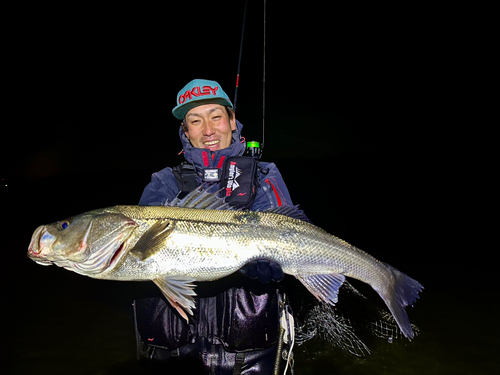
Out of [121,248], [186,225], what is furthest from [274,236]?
[121,248]

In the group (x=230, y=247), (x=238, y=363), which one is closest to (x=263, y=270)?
(x=230, y=247)

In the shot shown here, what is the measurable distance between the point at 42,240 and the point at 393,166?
132ft

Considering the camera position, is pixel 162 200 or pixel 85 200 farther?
pixel 85 200

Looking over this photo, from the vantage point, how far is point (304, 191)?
32094mm

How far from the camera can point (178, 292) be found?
7.61 ft

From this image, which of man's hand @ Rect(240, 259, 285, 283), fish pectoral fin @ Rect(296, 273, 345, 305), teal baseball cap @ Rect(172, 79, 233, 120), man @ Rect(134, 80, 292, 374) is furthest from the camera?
teal baseball cap @ Rect(172, 79, 233, 120)

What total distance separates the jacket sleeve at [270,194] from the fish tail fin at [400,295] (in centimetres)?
106

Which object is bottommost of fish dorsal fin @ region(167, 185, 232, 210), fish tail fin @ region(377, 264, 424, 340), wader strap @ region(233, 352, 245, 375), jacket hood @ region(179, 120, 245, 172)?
wader strap @ region(233, 352, 245, 375)

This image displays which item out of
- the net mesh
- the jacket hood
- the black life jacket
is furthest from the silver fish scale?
the net mesh

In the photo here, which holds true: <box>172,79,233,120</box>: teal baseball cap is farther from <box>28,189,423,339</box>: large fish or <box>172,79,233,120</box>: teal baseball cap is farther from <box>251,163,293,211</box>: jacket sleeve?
<box>28,189,423,339</box>: large fish

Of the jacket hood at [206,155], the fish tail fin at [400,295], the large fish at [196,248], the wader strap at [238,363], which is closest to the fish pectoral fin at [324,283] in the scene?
the large fish at [196,248]

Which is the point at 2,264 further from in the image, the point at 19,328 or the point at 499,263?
the point at 499,263

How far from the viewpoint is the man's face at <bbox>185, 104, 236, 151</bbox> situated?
3.37 m

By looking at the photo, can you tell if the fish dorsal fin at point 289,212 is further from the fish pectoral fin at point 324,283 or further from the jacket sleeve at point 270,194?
the fish pectoral fin at point 324,283
